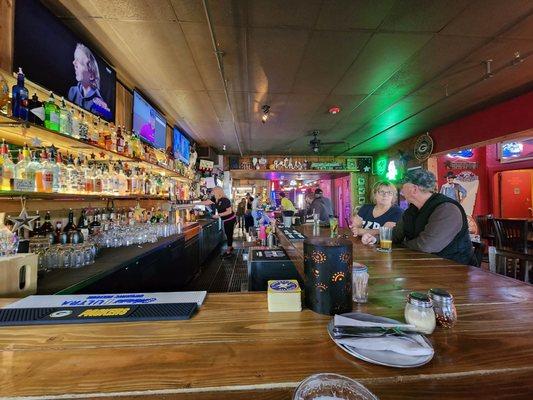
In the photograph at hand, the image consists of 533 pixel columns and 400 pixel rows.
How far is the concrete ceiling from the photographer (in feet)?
8.23

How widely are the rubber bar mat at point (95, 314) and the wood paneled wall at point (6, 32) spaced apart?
82.2 inches

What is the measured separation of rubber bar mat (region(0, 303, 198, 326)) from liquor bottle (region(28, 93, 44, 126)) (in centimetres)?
162

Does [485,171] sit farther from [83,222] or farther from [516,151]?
[83,222]

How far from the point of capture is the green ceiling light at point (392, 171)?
28.0 feet

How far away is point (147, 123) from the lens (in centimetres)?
427

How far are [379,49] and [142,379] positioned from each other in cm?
385

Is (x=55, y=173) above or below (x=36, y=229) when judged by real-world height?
above

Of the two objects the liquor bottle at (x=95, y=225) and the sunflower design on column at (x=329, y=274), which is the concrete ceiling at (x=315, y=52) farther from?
the sunflower design on column at (x=329, y=274)

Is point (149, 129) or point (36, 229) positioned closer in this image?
point (36, 229)

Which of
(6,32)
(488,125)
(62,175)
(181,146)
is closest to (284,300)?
(62,175)

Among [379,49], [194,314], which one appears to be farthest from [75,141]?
[379,49]

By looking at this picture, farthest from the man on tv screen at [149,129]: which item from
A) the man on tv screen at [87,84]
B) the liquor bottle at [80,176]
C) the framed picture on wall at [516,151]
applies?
the framed picture on wall at [516,151]

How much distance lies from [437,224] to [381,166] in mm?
7901

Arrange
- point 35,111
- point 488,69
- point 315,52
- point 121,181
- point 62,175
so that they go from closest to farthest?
point 35,111 → point 62,175 → point 315,52 → point 121,181 → point 488,69
